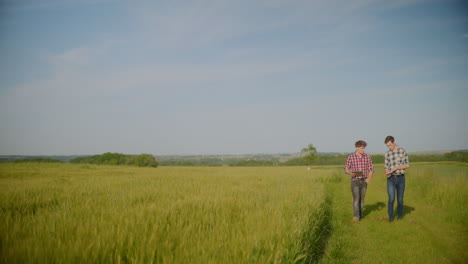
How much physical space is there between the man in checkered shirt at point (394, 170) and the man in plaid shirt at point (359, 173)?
0.58m

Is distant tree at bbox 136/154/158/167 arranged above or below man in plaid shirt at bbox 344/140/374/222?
below

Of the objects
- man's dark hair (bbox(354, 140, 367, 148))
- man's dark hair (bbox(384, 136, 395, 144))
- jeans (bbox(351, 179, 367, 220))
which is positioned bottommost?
jeans (bbox(351, 179, 367, 220))

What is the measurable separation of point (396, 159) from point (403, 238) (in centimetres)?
241

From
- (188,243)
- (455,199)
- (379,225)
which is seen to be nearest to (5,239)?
(188,243)

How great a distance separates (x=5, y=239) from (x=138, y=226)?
1.39m

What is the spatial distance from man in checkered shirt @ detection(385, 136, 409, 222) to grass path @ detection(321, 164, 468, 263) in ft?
1.97

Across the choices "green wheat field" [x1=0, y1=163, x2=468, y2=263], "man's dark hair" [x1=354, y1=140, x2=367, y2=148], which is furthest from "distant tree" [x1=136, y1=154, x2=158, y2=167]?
"man's dark hair" [x1=354, y1=140, x2=367, y2=148]

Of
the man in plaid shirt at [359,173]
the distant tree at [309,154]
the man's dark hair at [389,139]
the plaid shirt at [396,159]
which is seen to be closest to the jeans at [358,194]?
the man in plaid shirt at [359,173]

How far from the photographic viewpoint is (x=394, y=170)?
255 inches

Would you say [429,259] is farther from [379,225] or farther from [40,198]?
[40,198]

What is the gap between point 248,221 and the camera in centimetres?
362

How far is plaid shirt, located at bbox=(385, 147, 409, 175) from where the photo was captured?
Answer: 21.1 feet

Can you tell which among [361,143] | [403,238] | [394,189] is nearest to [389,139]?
[361,143]

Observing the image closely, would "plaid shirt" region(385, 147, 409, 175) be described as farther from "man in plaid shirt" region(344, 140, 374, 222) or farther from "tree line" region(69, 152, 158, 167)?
"tree line" region(69, 152, 158, 167)
